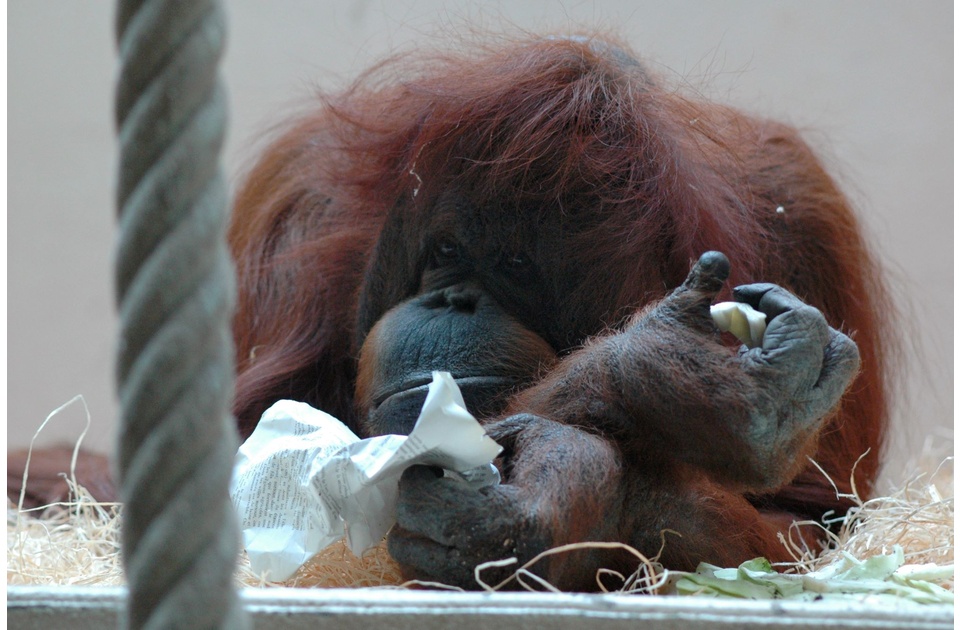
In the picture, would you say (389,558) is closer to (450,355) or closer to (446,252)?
(450,355)

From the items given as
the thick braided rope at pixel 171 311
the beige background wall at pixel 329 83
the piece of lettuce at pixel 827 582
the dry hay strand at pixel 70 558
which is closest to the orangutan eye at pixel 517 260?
the piece of lettuce at pixel 827 582

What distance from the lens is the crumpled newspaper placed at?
946mm

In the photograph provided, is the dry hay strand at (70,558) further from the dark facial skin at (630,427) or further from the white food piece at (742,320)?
the white food piece at (742,320)

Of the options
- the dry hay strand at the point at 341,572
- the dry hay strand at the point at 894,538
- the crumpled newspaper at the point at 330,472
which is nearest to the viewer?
the crumpled newspaper at the point at 330,472

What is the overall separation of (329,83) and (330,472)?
7.60 feet

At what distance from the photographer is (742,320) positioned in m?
1.04

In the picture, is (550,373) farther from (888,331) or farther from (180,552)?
(888,331)

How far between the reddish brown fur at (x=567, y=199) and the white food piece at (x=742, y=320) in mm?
281

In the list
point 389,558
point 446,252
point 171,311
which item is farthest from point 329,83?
point 171,311

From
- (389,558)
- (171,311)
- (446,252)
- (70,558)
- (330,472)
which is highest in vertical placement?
(171,311)

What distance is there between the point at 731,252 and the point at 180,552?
3.69 ft

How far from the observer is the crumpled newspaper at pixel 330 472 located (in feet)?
3.10

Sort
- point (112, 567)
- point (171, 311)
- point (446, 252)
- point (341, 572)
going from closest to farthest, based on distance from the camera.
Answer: point (171, 311) → point (341, 572) → point (112, 567) → point (446, 252)

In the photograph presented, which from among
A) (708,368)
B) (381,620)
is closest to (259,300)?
(708,368)
